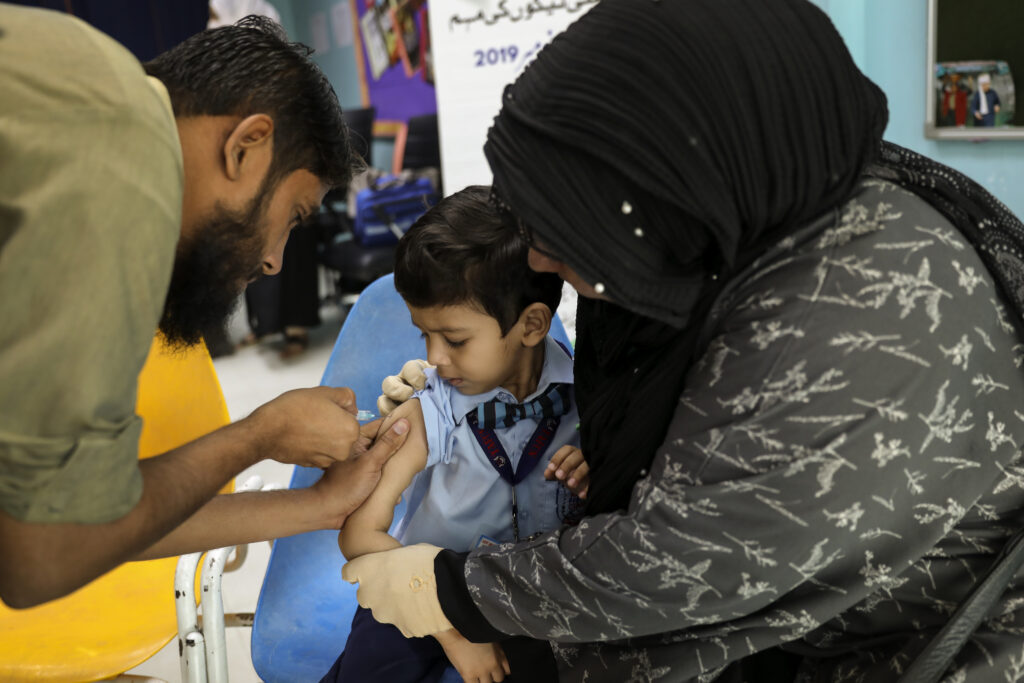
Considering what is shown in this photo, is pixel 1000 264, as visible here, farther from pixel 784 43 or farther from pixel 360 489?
pixel 360 489

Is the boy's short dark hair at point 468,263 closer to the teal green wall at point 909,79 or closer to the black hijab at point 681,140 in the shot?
the black hijab at point 681,140

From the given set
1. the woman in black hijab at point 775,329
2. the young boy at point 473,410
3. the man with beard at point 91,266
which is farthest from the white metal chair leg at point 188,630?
the woman in black hijab at point 775,329

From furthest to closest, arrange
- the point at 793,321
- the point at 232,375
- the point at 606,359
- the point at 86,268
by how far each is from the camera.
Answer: the point at 232,375, the point at 606,359, the point at 793,321, the point at 86,268

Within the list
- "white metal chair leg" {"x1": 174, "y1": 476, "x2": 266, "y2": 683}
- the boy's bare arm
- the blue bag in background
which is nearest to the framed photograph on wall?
the boy's bare arm

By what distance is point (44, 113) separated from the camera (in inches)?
33.6

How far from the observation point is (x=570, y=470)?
140 centimetres

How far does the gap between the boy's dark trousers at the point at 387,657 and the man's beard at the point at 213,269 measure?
0.53m

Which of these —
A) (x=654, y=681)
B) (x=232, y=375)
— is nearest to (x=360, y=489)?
(x=654, y=681)

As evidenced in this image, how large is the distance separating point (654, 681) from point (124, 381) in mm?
713

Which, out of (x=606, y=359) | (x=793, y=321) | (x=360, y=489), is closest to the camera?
(x=793, y=321)

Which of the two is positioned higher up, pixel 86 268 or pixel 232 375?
pixel 86 268

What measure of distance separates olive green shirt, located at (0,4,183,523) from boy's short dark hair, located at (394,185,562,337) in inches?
22.1

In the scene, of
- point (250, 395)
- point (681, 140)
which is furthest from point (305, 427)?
point (250, 395)

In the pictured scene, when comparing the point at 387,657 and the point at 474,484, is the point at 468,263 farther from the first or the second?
the point at 387,657
